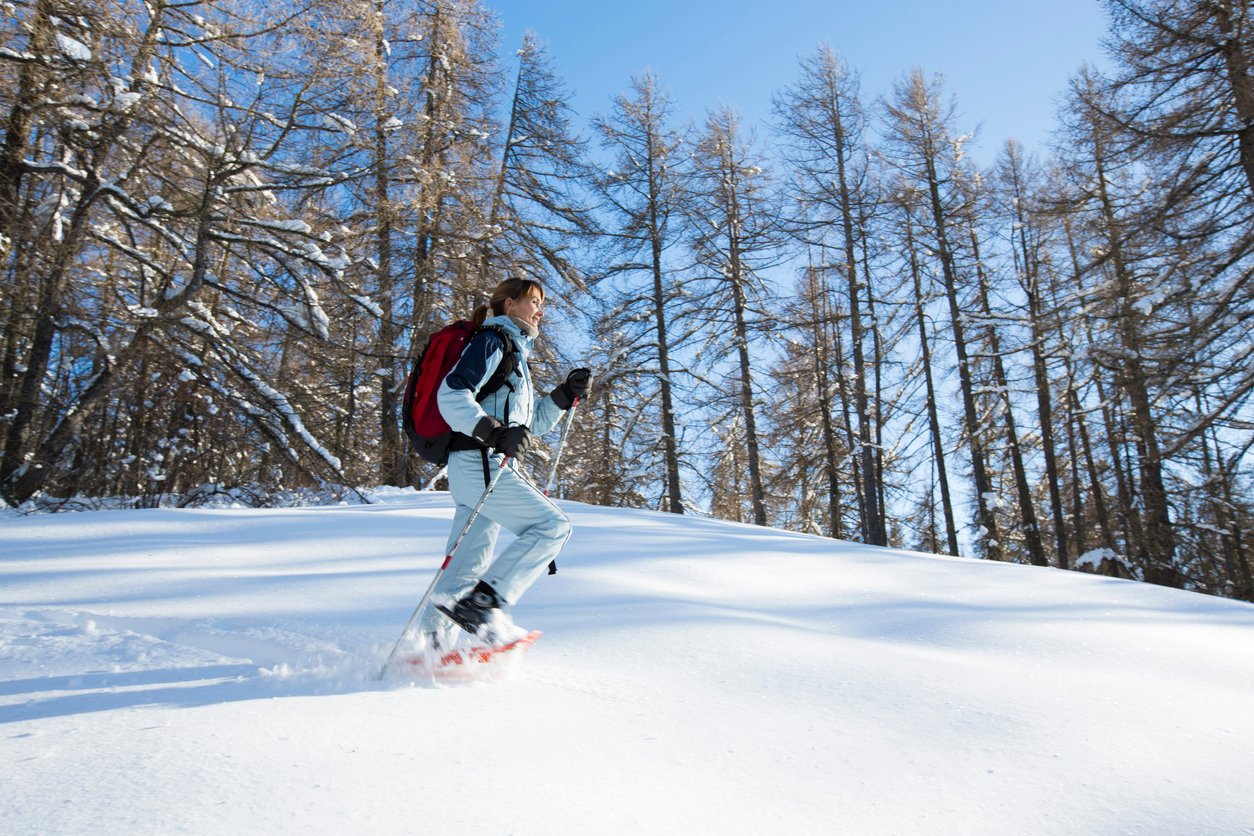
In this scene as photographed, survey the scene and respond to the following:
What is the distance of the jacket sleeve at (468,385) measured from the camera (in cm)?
288

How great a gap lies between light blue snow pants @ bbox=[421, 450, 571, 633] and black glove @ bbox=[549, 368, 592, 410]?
0.49 meters

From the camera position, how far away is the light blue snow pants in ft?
9.93

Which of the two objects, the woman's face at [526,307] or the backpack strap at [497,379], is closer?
the backpack strap at [497,379]

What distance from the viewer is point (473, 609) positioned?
9.36 feet

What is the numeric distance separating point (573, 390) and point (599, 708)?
1.51 metres

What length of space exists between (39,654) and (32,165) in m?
7.55

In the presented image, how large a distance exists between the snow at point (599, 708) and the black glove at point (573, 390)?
1101 mm

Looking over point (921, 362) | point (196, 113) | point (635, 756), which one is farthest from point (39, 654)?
point (921, 362)

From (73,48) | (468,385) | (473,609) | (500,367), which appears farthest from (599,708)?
(73,48)

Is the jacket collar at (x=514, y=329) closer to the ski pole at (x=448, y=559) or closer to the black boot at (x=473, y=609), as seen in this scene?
the ski pole at (x=448, y=559)

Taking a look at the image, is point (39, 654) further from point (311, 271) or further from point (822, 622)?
point (311, 271)

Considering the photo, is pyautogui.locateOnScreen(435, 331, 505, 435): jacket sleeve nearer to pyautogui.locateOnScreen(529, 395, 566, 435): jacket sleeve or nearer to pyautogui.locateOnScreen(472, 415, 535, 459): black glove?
pyautogui.locateOnScreen(472, 415, 535, 459): black glove

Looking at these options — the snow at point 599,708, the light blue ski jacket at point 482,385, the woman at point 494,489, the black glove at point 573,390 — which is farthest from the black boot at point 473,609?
the black glove at point 573,390

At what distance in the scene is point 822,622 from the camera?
418cm
